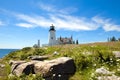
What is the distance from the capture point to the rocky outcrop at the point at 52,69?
679 inches

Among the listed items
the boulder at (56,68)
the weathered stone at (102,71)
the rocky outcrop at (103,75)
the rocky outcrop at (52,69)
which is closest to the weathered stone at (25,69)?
the rocky outcrop at (52,69)

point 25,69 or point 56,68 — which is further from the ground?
point 56,68

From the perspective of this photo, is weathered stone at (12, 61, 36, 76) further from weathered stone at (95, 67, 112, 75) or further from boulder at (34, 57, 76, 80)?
weathered stone at (95, 67, 112, 75)

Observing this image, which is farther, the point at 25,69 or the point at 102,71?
the point at 25,69

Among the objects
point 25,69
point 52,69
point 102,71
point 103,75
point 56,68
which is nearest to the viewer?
point 103,75

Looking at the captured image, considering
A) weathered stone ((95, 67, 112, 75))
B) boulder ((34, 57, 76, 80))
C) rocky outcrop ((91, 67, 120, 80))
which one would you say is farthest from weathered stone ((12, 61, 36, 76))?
weathered stone ((95, 67, 112, 75))

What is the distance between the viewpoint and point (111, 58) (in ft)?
67.0

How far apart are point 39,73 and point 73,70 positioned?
3288mm

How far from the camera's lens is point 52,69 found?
17297 mm

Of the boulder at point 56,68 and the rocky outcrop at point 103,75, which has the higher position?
the boulder at point 56,68

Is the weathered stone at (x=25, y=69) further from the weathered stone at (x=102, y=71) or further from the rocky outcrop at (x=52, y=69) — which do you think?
the weathered stone at (x=102, y=71)

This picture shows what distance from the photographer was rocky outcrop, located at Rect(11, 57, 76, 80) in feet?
56.6

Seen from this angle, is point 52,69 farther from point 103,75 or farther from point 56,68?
point 103,75

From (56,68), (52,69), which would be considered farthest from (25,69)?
(56,68)
